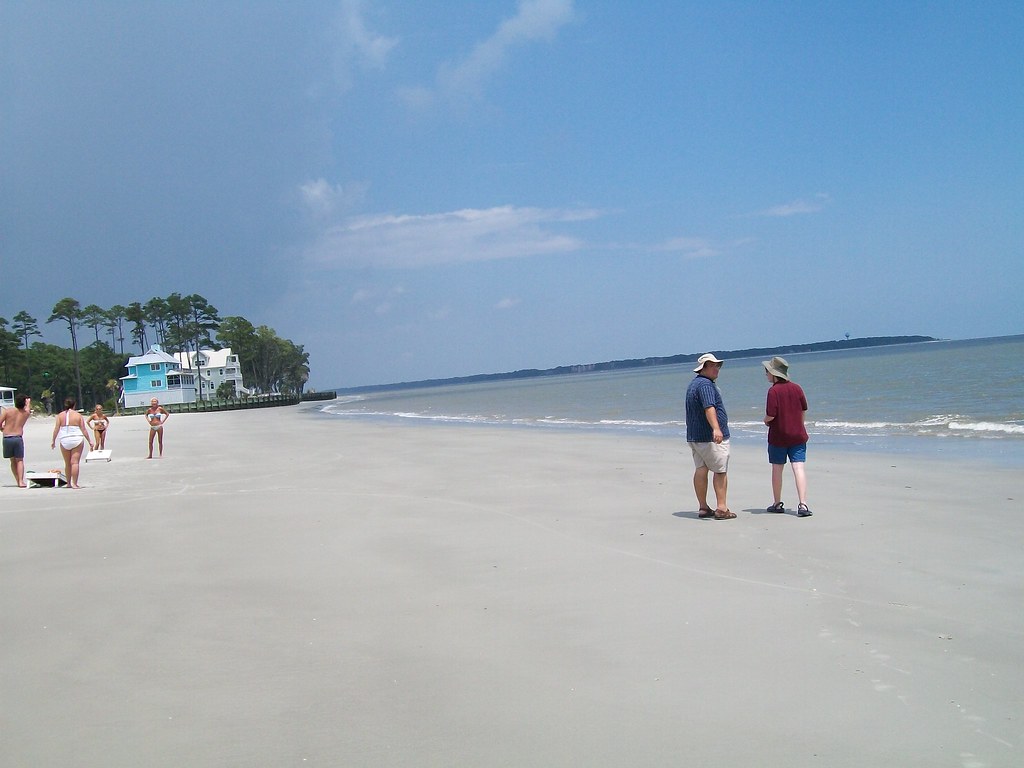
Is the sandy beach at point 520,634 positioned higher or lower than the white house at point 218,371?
lower

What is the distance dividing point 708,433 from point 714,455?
240mm

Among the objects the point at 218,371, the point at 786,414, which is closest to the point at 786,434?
the point at 786,414

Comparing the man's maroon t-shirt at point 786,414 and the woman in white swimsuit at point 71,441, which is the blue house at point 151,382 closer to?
the woman in white swimsuit at point 71,441

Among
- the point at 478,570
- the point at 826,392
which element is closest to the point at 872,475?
the point at 478,570

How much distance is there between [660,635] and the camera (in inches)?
185

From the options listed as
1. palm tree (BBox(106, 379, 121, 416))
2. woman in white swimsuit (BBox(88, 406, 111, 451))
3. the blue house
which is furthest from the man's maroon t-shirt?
palm tree (BBox(106, 379, 121, 416))

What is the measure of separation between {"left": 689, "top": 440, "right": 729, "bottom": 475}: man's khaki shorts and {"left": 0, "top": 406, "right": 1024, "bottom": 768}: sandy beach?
2.01 ft

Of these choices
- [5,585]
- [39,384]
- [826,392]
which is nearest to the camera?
[5,585]

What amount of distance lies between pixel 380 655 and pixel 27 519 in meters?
6.84

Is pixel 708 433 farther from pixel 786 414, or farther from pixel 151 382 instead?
pixel 151 382

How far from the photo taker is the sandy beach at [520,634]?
3.47 m

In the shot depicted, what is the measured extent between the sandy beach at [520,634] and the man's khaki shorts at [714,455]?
2.01 feet

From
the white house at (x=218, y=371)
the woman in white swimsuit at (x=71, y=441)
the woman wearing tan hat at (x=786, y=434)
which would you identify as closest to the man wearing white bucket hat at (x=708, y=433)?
the woman wearing tan hat at (x=786, y=434)

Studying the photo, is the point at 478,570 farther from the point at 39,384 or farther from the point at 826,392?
the point at 39,384
